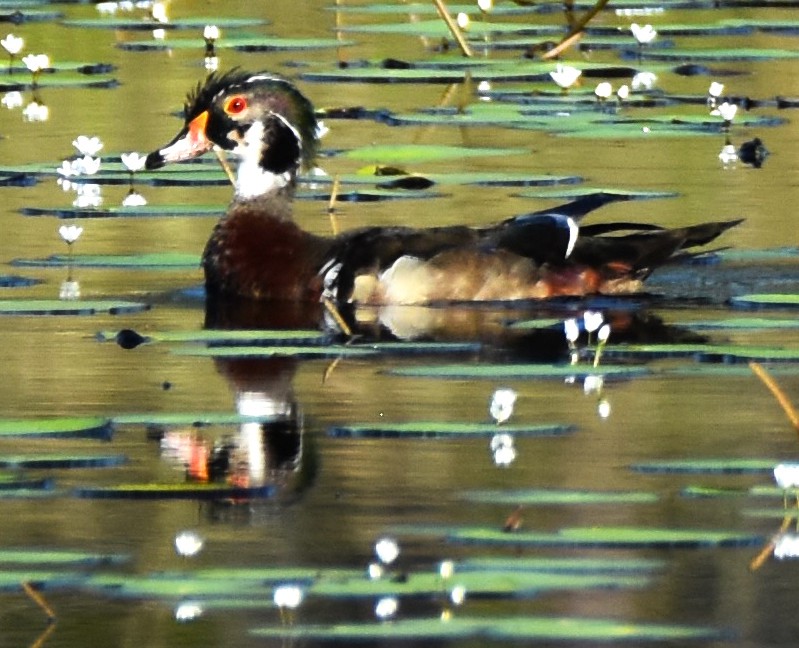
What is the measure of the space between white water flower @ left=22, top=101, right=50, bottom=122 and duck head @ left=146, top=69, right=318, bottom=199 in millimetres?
4506

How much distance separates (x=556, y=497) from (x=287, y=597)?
1.26 metres

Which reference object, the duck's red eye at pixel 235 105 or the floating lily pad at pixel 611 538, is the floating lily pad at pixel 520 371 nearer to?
the floating lily pad at pixel 611 538

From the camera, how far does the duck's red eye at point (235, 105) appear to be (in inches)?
479

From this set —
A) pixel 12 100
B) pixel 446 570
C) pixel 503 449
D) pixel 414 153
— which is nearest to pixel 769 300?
pixel 503 449

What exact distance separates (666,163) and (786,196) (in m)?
1.31

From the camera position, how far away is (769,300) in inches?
419

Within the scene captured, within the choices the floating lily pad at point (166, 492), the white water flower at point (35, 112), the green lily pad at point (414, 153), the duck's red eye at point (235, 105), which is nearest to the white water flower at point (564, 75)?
the green lily pad at point (414, 153)

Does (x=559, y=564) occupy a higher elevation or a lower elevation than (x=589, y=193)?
lower

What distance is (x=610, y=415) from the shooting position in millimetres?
8617

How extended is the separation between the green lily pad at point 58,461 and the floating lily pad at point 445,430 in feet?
2.39

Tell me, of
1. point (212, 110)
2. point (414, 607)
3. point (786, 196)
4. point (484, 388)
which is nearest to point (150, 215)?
point (212, 110)

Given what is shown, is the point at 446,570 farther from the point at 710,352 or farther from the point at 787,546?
the point at 710,352

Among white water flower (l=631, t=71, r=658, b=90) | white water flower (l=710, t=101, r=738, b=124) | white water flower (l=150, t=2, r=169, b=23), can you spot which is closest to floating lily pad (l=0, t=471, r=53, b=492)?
white water flower (l=710, t=101, r=738, b=124)

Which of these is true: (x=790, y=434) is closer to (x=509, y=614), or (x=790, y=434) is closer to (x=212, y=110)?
(x=509, y=614)
